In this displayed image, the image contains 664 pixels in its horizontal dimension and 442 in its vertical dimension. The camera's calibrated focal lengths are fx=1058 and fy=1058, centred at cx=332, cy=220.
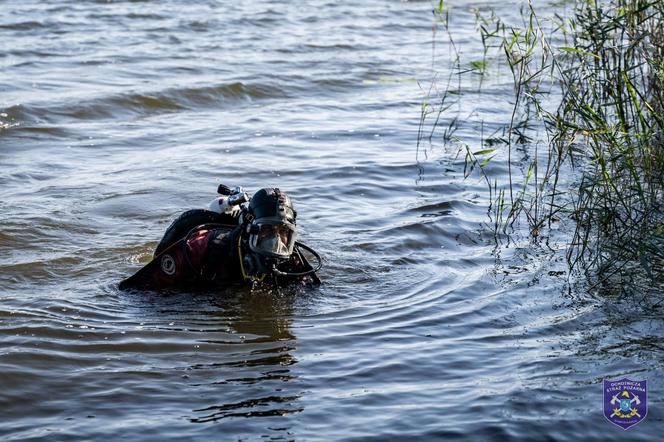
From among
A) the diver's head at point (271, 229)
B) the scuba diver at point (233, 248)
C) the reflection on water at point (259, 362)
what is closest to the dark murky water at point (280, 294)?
the reflection on water at point (259, 362)

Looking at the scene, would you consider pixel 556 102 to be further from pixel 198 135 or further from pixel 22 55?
pixel 22 55

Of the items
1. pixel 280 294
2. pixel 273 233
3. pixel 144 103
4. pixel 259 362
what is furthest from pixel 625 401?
pixel 144 103

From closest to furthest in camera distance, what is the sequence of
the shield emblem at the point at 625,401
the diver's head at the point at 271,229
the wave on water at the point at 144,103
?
the shield emblem at the point at 625,401 → the diver's head at the point at 271,229 → the wave on water at the point at 144,103

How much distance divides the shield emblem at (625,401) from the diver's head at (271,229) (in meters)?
A: 1.62

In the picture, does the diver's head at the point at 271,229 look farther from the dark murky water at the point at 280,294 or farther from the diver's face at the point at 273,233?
the dark murky water at the point at 280,294

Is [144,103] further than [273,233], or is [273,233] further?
[144,103]

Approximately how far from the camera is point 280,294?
582 cm

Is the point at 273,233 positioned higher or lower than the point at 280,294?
higher

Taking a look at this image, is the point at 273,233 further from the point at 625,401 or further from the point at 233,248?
the point at 625,401

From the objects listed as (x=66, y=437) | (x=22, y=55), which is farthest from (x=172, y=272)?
(x=22, y=55)

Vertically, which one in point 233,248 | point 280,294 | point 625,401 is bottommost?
point 625,401

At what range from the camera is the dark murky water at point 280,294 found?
4.46 metres

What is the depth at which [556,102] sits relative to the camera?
11.1 metres

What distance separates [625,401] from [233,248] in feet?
6.72
